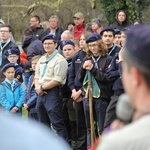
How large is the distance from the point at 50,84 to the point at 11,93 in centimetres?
87

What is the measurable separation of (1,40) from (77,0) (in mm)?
16894

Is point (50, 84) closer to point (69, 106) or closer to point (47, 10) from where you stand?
point (69, 106)

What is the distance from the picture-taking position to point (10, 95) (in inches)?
360

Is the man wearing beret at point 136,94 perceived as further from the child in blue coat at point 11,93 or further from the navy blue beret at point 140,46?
the child in blue coat at point 11,93

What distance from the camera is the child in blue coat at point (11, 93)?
9114 mm

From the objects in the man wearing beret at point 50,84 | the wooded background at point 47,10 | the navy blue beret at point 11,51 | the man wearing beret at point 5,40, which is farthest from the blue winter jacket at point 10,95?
the wooded background at point 47,10

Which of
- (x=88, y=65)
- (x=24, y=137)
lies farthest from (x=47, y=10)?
(x=24, y=137)

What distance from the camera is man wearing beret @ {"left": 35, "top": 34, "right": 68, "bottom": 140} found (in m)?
8.61

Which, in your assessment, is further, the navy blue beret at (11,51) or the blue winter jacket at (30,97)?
the navy blue beret at (11,51)

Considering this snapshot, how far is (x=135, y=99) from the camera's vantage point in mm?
2240

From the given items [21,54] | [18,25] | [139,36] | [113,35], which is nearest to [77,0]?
[18,25]

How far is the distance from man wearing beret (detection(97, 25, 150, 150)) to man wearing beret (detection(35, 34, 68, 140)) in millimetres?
6279

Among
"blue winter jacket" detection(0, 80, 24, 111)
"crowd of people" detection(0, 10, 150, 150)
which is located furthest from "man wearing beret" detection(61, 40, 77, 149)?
"blue winter jacket" detection(0, 80, 24, 111)

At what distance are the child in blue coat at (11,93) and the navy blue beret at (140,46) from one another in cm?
687
